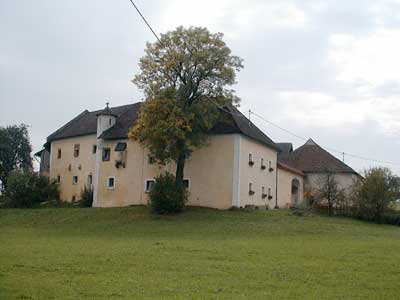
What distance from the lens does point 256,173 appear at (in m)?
43.8

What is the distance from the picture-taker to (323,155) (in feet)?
191

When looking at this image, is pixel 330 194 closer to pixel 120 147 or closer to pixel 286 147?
pixel 120 147

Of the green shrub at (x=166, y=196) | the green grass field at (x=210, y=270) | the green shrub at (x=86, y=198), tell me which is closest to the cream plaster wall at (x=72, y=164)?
the green shrub at (x=86, y=198)

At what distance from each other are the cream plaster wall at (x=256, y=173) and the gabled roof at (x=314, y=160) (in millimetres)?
9838

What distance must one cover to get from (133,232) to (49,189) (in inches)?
870

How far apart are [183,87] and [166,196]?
8.11 meters

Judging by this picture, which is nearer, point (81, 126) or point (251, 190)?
point (251, 190)

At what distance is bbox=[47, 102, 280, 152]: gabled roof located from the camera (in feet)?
137

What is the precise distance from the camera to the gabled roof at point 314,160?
55688mm

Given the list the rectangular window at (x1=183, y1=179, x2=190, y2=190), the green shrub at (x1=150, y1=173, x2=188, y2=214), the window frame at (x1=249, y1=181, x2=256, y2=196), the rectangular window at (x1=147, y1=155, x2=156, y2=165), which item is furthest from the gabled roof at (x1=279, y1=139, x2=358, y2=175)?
the green shrub at (x1=150, y1=173, x2=188, y2=214)

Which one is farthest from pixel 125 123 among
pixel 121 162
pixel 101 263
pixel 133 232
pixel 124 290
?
pixel 124 290

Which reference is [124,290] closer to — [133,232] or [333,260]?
[333,260]

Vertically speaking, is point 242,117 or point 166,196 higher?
point 242,117

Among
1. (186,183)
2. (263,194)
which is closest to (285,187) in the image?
(263,194)
